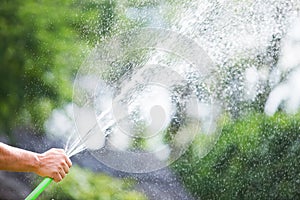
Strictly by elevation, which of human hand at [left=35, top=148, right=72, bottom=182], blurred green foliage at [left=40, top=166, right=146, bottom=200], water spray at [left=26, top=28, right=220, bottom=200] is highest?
water spray at [left=26, top=28, right=220, bottom=200]

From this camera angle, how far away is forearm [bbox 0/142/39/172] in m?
1.09

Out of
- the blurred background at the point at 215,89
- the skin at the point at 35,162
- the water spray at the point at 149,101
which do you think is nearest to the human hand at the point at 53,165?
the skin at the point at 35,162

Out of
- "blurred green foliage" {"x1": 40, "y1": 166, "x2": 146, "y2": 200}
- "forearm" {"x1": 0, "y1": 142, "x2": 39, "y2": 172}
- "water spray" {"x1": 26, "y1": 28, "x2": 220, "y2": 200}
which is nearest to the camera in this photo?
"forearm" {"x1": 0, "y1": 142, "x2": 39, "y2": 172}

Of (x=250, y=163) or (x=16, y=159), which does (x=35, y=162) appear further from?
(x=250, y=163)

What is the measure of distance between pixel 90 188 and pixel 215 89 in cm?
63

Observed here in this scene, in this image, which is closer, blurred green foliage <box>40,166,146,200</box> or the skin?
the skin

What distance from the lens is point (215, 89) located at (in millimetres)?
2225

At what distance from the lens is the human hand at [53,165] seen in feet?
3.62

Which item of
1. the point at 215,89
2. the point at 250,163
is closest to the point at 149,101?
the point at 215,89

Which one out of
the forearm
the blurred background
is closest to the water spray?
the blurred background

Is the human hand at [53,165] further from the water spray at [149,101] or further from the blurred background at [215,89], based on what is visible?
the blurred background at [215,89]

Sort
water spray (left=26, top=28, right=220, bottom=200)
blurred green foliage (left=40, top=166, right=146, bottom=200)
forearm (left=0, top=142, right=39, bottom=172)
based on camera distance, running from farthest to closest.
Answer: blurred green foliage (left=40, top=166, right=146, bottom=200), water spray (left=26, top=28, right=220, bottom=200), forearm (left=0, top=142, right=39, bottom=172)

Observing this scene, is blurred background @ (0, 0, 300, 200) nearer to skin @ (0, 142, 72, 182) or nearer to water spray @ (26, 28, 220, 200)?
water spray @ (26, 28, 220, 200)

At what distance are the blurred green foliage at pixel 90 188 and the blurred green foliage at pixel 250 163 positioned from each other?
0.22 metres
